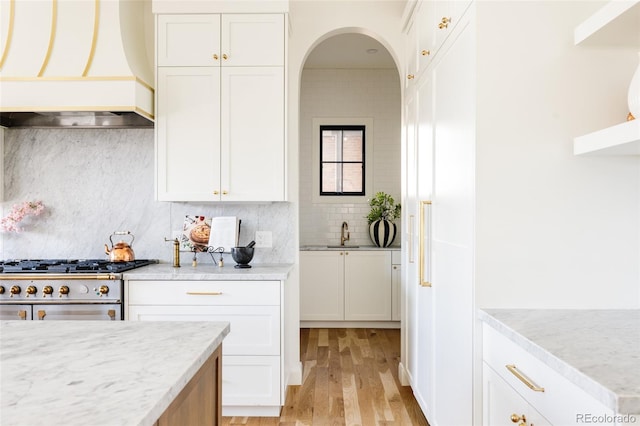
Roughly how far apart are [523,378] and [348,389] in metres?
2.00

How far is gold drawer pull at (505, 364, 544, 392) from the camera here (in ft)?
3.95

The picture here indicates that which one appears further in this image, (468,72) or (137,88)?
(137,88)

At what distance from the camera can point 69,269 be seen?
2633mm

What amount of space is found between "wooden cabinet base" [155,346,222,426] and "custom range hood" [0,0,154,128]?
74.7 inches

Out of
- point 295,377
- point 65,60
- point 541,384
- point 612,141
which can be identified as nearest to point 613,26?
point 612,141

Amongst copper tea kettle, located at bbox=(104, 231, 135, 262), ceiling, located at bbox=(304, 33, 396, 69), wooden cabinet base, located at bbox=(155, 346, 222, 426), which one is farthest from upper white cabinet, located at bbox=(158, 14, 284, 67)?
wooden cabinet base, located at bbox=(155, 346, 222, 426)

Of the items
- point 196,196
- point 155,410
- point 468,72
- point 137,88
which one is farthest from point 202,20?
point 155,410

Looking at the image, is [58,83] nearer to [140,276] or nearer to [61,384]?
[140,276]

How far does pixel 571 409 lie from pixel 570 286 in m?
0.64

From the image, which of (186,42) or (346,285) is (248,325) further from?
(346,285)

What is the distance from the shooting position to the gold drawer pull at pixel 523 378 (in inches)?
47.4

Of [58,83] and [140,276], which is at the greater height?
[58,83]

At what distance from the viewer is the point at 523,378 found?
4.16 ft

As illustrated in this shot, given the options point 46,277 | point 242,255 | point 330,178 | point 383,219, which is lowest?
point 46,277
